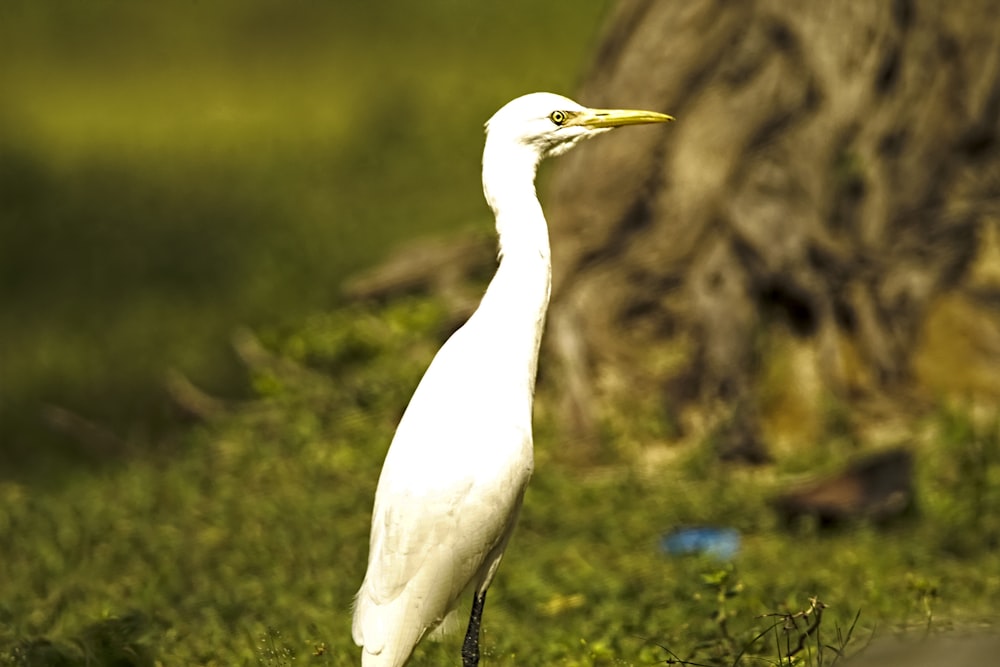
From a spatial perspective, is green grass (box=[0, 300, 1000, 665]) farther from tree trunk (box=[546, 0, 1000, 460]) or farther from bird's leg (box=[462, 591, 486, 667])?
bird's leg (box=[462, 591, 486, 667])

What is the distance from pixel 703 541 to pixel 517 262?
252 centimetres

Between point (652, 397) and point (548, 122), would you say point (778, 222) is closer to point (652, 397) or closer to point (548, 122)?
point (652, 397)

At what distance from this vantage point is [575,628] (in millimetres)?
5488

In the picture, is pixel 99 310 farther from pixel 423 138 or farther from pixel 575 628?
pixel 575 628

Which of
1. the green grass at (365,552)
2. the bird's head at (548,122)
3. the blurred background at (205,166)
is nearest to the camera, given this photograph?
the bird's head at (548,122)

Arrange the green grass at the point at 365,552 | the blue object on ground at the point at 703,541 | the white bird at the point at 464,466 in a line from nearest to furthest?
the white bird at the point at 464,466, the green grass at the point at 365,552, the blue object on ground at the point at 703,541

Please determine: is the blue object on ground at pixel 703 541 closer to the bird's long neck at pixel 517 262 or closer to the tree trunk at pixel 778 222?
the tree trunk at pixel 778 222

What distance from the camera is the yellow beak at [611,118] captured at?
4.69 metres

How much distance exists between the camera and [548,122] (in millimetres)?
4633

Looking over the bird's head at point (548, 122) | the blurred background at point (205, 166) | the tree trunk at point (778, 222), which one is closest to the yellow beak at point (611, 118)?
the bird's head at point (548, 122)

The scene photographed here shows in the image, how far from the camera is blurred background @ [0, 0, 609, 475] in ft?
→ 34.6

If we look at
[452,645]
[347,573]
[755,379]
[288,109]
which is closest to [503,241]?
[452,645]

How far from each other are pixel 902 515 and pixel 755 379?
1.39m

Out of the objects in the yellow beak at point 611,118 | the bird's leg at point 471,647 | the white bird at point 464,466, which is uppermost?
the yellow beak at point 611,118
